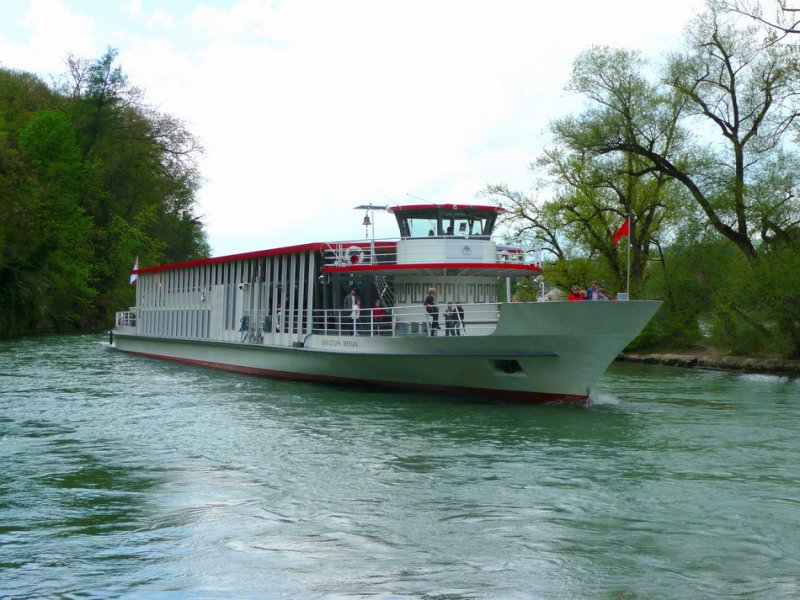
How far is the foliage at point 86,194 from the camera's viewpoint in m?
43.9

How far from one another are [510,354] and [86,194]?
4069 centimetres

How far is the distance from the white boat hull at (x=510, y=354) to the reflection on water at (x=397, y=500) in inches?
27.3

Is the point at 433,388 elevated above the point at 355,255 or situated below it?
below

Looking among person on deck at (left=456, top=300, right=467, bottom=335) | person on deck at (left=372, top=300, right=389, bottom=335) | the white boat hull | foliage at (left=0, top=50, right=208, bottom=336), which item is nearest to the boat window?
person on deck at (left=372, top=300, right=389, bottom=335)

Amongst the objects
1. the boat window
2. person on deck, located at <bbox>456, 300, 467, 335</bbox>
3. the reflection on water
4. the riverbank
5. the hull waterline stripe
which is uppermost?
the boat window

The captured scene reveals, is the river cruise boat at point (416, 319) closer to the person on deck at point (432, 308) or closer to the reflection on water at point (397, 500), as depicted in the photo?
the person on deck at point (432, 308)

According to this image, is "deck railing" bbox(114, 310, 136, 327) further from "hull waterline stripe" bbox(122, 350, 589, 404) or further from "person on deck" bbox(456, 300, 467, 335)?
"person on deck" bbox(456, 300, 467, 335)

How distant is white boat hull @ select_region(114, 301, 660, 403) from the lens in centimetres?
1688

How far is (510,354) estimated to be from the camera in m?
17.7

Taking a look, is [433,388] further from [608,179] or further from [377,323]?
[608,179]

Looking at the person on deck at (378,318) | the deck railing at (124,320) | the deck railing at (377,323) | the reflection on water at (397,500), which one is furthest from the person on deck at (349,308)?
the deck railing at (124,320)

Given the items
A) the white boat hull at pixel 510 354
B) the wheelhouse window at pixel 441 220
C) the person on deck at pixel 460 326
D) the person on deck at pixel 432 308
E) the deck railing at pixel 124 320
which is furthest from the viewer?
the deck railing at pixel 124 320

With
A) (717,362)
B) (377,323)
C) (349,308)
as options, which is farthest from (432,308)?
(717,362)

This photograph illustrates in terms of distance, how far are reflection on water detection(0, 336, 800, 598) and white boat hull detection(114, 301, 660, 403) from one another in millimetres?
692
